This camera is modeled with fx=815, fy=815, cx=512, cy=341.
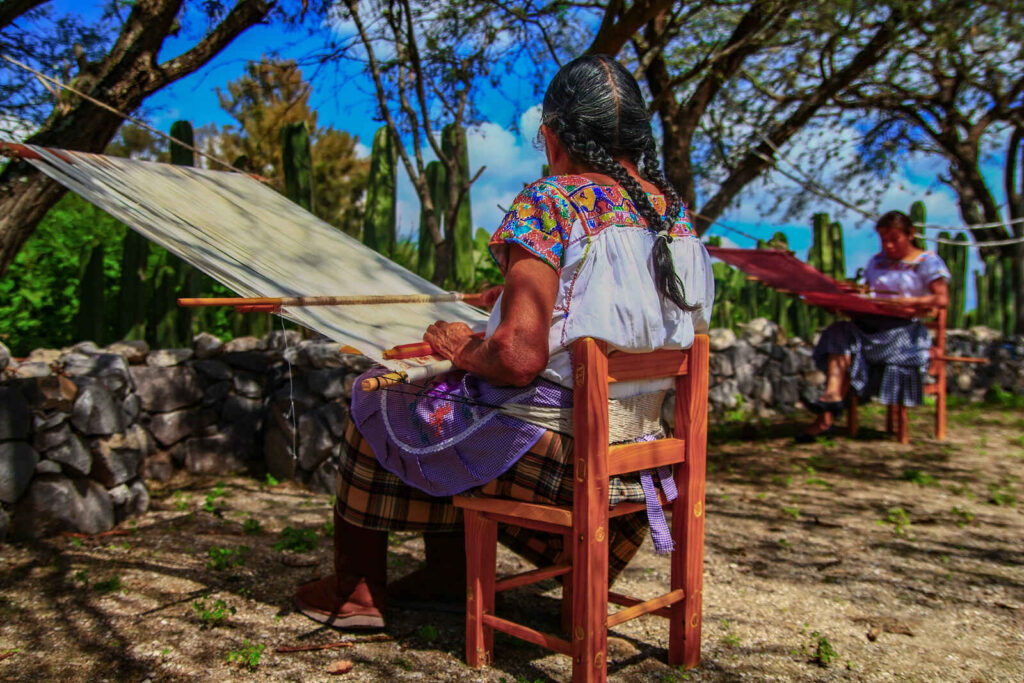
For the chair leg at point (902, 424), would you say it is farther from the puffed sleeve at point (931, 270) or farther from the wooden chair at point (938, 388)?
the puffed sleeve at point (931, 270)

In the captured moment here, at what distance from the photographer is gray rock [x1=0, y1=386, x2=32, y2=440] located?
9.82 feet

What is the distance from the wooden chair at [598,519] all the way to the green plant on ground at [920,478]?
3.11 metres

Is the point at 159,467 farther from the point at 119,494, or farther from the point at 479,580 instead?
the point at 479,580

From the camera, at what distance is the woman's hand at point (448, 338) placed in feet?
6.57

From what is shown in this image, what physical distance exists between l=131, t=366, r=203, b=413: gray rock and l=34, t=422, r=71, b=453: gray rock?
35.0 inches

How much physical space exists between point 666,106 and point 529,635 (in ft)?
13.6

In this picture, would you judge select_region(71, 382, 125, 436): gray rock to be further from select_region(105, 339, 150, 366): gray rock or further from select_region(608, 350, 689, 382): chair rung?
select_region(608, 350, 689, 382): chair rung

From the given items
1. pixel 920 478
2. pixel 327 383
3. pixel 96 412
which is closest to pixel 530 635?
pixel 96 412

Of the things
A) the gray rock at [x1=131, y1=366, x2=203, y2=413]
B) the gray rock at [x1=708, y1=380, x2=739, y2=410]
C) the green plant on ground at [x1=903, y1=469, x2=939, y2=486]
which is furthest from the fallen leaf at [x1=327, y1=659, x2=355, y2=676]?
the gray rock at [x1=708, y1=380, x2=739, y2=410]

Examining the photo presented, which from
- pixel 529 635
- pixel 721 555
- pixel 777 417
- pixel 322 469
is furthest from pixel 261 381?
pixel 777 417

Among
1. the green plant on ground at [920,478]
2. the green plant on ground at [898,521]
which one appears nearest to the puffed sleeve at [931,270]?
the green plant on ground at [920,478]

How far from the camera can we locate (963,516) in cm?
389

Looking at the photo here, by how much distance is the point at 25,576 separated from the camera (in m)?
2.66

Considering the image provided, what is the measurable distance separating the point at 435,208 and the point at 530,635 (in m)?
5.57
